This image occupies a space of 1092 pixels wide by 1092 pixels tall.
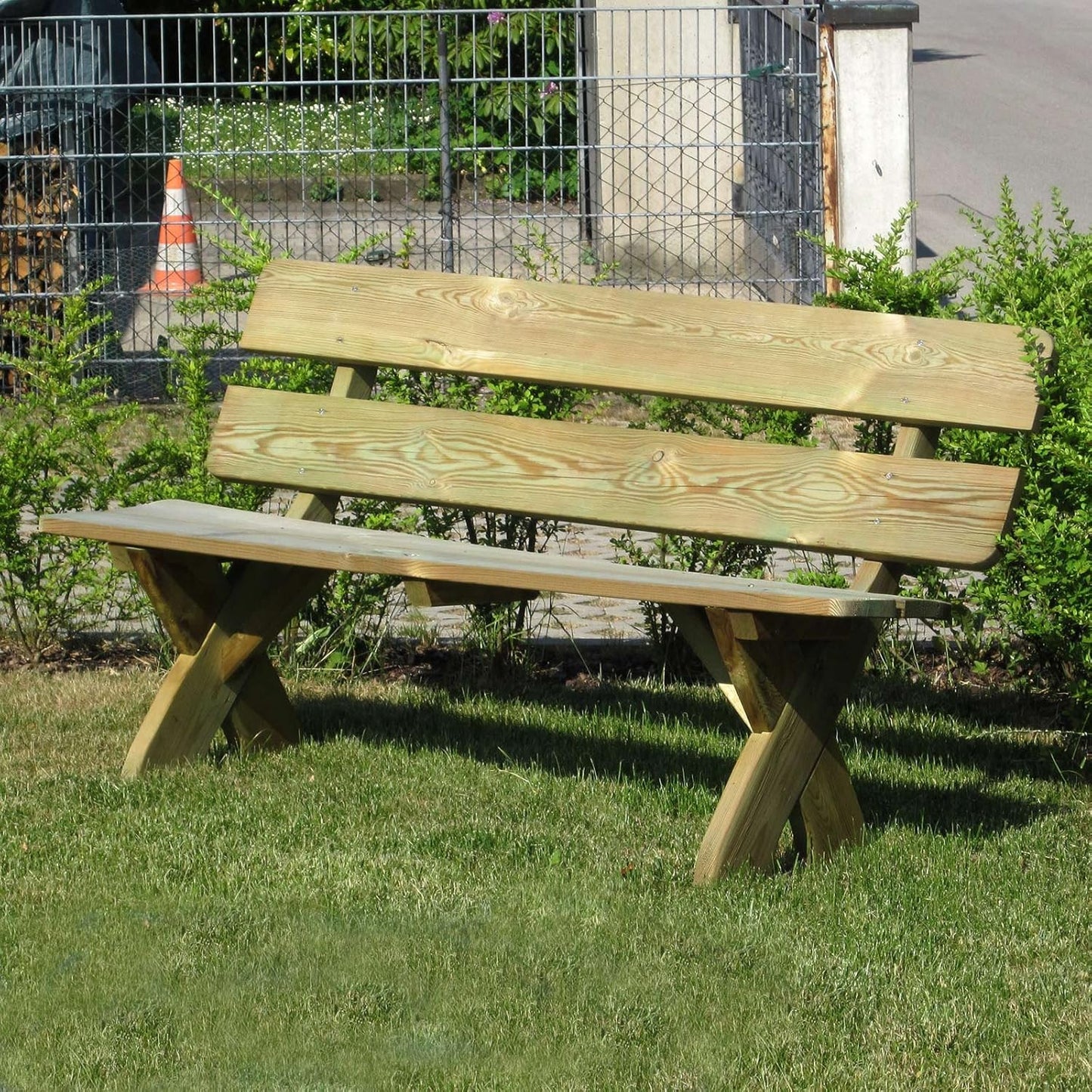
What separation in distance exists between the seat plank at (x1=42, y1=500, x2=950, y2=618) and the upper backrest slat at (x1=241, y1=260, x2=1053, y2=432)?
1.47 feet

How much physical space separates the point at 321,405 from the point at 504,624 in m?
1.12

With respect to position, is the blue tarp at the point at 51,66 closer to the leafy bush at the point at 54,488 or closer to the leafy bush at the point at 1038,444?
the leafy bush at the point at 54,488

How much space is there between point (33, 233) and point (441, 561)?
699cm

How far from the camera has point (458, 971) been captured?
3.09 m

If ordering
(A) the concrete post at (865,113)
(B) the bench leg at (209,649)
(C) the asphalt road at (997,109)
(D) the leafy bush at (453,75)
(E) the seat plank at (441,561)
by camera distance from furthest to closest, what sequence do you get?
(C) the asphalt road at (997,109), (D) the leafy bush at (453,75), (A) the concrete post at (865,113), (B) the bench leg at (209,649), (E) the seat plank at (441,561)

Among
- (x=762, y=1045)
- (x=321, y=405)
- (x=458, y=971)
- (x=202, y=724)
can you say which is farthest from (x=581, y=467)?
(x=762, y=1045)

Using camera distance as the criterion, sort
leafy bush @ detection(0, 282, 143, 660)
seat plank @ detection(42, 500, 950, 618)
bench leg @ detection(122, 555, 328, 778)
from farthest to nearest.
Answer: leafy bush @ detection(0, 282, 143, 660) < bench leg @ detection(122, 555, 328, 778) < seat plank @ detection(42, 500, 950, 618)

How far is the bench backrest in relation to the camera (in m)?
3.68

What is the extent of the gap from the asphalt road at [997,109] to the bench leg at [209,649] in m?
10.3

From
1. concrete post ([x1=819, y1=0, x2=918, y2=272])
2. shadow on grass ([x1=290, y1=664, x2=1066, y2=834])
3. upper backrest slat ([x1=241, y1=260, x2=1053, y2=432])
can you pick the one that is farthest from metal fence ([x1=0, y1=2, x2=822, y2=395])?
upper backrest slat ([x1=241, y1=260, x2=1053, y2=432])

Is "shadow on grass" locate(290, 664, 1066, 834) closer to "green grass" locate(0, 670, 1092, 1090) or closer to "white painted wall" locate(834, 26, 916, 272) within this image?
"green grass" locate(0, 670, 1092, 1090)

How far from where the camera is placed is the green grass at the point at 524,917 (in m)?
2.78

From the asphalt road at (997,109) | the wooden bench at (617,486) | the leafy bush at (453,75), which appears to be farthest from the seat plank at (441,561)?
the asphalt road at (997,109)

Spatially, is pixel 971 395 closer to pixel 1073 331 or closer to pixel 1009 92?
pixel 1073 331
